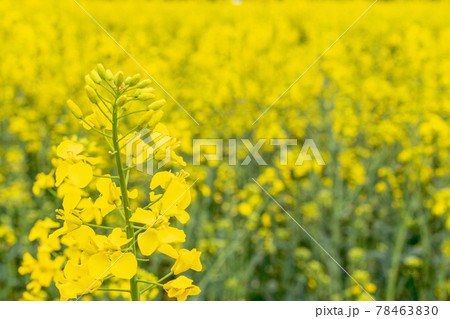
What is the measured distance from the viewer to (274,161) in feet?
9.94

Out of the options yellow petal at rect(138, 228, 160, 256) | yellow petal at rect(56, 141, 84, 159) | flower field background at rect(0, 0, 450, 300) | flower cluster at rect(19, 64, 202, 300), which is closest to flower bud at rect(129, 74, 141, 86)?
flower cluster at rect(19, 64, 202, 300)

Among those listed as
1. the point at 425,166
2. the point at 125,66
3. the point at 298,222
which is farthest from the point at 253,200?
the point at 125,66

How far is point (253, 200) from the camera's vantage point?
230 centimetres

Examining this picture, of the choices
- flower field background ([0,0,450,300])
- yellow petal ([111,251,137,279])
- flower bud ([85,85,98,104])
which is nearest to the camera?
yellow petal ([111,251,137,279])

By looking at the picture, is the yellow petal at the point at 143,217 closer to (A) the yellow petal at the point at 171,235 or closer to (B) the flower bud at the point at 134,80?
(A) the yellow petal at the point at 171,235

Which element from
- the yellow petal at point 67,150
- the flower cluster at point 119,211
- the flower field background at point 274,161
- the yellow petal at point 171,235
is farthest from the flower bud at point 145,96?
the flower field background at point 274,161

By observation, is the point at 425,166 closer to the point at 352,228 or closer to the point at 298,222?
the point at 352,228

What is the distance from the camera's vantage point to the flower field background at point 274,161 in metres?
2.37

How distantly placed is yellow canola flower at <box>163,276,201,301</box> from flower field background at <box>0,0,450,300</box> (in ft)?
1.30

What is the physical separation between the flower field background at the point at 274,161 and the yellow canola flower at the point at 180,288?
397mm

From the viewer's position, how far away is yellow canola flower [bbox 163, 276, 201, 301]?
803 mm

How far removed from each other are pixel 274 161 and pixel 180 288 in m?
2.27

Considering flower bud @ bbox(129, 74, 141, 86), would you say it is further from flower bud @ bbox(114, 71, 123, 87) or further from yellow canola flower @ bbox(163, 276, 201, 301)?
yellow canola flower @ bbox(163, 276, 201, 301)
